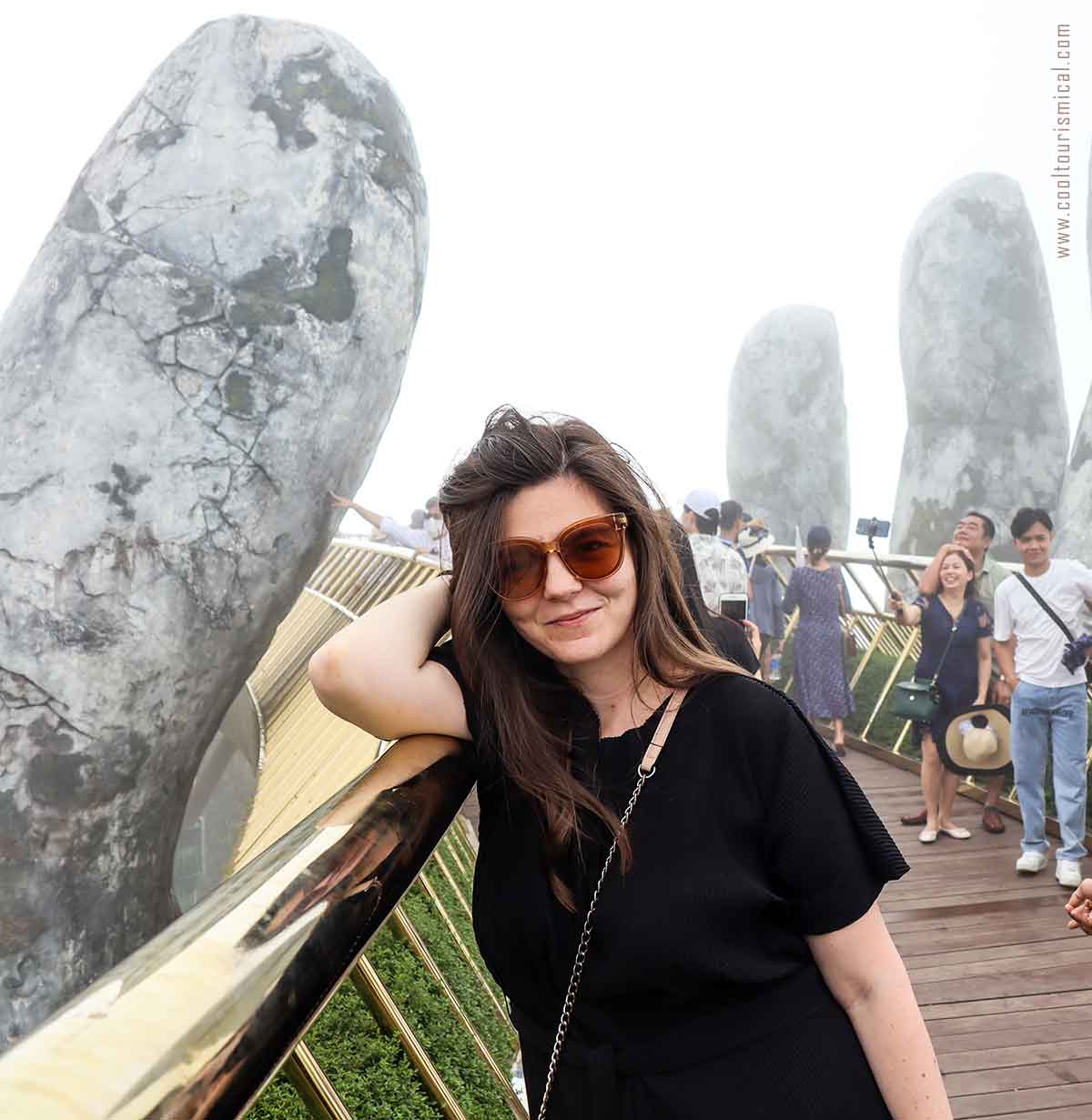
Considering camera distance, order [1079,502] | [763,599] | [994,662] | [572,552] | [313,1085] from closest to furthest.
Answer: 1. [313,1085]
2. [572,552]
3. [994,662]
4. [763,599]
5. [1079,502]

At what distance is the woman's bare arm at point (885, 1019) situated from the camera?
132cm

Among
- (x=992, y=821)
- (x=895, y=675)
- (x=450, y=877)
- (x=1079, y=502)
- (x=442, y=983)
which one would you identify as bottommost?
(x=992, y=821)

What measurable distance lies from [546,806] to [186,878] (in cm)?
683

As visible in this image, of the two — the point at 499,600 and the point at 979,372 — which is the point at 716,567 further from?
the point at 979,372

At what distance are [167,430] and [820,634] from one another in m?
5.29

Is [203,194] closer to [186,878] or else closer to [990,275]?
[186,878]

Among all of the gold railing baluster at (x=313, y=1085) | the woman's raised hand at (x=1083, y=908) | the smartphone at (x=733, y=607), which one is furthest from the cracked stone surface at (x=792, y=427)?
the gold railing baluster at (x=313, y=1085)

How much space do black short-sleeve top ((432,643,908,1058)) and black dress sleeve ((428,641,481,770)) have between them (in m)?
0.09

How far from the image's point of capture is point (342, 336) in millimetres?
4918

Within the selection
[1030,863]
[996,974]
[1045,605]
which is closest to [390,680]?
[996,974]

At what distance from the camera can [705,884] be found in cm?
127

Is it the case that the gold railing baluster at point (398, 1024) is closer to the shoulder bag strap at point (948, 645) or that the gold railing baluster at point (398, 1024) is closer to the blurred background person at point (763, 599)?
the shoulder bag strap at point (948, 645)

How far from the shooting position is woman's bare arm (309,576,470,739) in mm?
1436

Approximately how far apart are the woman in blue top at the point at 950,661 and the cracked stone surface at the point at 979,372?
36.5 feet
